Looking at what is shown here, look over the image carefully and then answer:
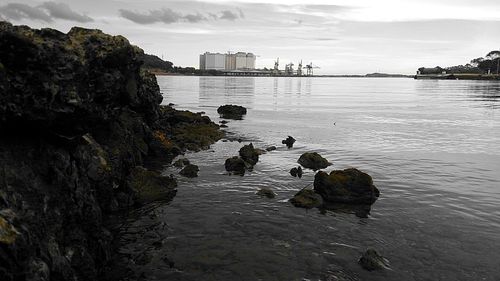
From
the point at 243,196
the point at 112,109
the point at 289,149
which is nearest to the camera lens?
the point at 112,109

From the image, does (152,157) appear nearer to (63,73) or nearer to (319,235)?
(319,235)

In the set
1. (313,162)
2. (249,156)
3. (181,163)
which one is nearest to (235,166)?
(249,156)

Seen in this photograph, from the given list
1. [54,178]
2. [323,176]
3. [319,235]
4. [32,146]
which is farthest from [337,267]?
[32,146]

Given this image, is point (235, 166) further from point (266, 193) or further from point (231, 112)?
point (231, 112)

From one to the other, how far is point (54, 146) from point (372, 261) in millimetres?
12963

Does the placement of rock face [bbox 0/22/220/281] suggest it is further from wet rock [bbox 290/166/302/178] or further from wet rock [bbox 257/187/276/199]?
wet rock [bbox 290/166/302/178]

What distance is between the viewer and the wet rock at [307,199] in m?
23.1

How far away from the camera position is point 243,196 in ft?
80.9

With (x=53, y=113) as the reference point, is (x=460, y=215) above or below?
below

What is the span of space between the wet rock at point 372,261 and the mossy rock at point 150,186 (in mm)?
12588

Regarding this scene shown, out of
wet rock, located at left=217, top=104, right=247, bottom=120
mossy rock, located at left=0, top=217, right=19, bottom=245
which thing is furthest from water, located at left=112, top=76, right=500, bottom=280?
wet rock, located at left=217, top=104, right=247, bottom=120

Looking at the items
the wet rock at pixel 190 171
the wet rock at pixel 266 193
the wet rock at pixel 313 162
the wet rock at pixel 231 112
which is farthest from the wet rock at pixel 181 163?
the wet rock at pixel 231 112

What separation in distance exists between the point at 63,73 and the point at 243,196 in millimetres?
14380

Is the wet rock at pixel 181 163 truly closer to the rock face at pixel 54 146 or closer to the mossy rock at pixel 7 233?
the rock face at pixel 54 146
